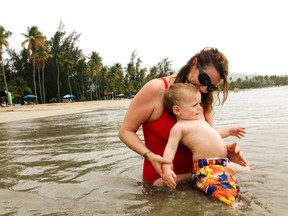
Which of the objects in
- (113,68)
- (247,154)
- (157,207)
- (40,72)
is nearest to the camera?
(157,207)

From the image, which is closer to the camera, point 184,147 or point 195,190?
point 195,190

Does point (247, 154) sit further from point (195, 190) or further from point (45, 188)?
point (45, 188)

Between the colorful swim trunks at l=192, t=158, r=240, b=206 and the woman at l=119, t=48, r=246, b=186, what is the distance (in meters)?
0.25

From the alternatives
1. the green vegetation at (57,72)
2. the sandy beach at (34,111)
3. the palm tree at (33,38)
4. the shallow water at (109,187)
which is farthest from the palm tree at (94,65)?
the shallow water at (109,187)

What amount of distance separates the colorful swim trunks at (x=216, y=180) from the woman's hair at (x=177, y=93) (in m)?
0.52

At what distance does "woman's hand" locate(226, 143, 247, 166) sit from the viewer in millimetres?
2866

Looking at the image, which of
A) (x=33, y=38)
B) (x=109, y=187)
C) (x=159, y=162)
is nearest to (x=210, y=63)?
(x=159, y=162)

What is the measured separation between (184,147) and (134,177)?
2.75 ft

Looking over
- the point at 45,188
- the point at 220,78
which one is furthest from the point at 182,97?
the point at 45,188

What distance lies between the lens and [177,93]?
8.93 ft

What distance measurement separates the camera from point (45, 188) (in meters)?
3.12

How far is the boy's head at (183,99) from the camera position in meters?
→ 2.71

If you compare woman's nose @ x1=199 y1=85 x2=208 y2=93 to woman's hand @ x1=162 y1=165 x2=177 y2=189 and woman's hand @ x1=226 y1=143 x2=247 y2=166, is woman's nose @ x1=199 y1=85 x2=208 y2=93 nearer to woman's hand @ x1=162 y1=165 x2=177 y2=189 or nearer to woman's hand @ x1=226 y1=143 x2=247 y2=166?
woman's hand @ x1=226 y1=143 x2=247 y2=166

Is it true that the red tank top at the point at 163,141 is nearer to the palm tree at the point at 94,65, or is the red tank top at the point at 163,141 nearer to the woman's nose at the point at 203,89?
the woman's nose at the point at 203,89
